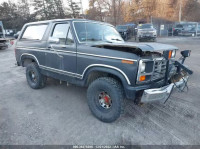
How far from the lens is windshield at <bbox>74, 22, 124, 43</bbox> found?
3.30 metres

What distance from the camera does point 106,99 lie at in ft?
9.69

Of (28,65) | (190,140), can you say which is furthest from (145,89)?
(28,65)

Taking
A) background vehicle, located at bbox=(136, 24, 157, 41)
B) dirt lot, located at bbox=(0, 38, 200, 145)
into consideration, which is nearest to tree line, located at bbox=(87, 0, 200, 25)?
background vehicle, located at bbox=(136, 24, 157, 41)

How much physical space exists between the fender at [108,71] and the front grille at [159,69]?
558mm

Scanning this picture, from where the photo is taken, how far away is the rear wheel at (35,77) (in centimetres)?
441

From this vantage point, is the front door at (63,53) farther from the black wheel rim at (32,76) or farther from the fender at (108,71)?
the black wheel rim at (32,76)

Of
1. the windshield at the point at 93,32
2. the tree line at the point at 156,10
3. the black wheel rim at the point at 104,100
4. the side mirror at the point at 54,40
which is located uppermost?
the tree line at the point at 156,10

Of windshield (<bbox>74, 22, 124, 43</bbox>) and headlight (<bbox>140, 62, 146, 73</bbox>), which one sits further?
windshield (<bbox>74, 22, 124, 43</bbox>)

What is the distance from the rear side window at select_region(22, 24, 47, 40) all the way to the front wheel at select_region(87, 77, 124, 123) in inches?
91.5

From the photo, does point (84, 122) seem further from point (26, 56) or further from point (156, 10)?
point (156, 10)

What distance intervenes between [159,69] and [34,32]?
→ 3694 millimetres

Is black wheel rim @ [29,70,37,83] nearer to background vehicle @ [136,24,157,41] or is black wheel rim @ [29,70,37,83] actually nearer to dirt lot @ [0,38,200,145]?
dirt lot @ [0,38,200,145]

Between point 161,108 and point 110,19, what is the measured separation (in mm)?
27027

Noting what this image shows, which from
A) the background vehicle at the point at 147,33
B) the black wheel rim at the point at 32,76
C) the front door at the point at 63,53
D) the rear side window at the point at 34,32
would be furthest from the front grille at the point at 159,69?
the background vehicle at the point at 147,33
